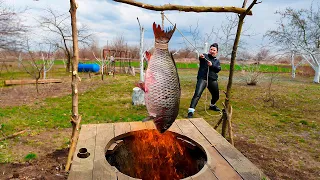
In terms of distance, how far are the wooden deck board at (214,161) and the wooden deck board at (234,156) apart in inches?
2.3

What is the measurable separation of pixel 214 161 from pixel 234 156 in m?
0.27

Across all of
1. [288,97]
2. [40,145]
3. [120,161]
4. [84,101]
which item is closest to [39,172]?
[40,145]

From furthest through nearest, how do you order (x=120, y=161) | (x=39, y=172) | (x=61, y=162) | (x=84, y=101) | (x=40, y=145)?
(x=84, y=101), (x=40, y=145), (x=61, y=162), (x=39, y=172), (x=120, y=161)

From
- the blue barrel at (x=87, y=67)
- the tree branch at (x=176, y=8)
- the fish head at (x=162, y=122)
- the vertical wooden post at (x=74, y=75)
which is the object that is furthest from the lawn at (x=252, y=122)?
the blue barrel at (x=87, y=67)

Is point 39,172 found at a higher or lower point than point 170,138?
lower

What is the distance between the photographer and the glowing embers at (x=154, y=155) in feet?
9.37

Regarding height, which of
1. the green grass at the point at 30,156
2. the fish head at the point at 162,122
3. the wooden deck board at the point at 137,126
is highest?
the fish head at the point at 162,122

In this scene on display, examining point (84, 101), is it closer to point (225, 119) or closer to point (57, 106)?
point (57, 106)

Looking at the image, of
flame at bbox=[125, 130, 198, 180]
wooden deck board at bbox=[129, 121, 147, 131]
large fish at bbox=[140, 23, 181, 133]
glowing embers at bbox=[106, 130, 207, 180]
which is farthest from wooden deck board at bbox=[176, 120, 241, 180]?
large fish at bbox=[140, 23, 181, 133]

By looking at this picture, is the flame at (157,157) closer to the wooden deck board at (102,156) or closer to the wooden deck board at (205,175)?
the wooden deck board at (102,156)

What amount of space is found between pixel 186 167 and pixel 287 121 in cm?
559

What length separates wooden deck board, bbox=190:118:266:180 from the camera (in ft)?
7.22

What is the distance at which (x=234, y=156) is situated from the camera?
2521mm

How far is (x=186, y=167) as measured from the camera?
2.99 m
